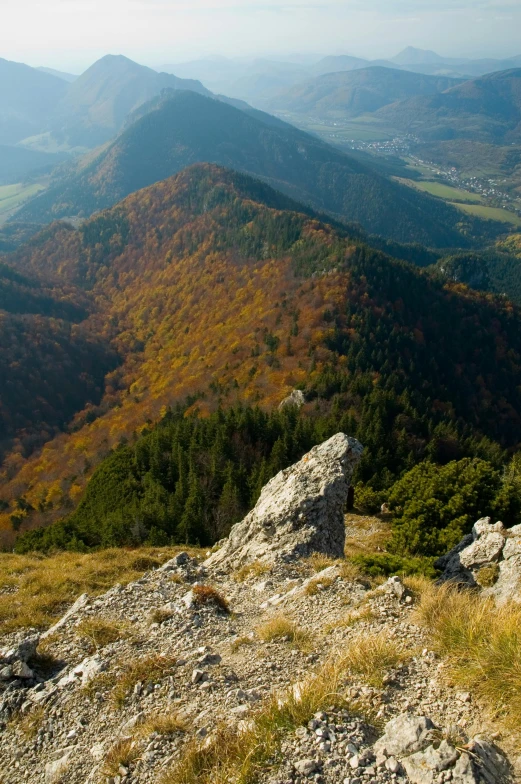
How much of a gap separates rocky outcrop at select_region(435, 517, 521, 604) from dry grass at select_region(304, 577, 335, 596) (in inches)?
251

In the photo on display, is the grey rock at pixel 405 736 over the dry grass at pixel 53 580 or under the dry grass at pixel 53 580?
over

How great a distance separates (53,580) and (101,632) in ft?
27.2

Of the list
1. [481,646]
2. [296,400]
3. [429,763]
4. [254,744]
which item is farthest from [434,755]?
[296,400]

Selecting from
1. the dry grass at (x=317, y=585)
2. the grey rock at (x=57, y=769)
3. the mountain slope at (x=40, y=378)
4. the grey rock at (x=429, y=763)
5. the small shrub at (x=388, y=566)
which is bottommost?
the mountain slope at (x=40, y=378)

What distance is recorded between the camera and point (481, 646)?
1234cm

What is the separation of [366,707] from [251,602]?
32.1ft

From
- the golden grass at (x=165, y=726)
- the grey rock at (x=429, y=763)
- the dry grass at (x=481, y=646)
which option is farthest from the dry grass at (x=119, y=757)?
the dry grass at (x=481, y=646)

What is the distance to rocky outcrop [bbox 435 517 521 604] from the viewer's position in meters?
19.6

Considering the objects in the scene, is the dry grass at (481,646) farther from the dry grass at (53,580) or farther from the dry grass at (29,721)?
Answer: the dry grass at (53,580)

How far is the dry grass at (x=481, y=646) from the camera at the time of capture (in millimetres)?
11039

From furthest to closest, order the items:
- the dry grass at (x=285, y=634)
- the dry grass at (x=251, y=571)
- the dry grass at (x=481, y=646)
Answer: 1. the dry grass at (x=251, y=571)
2. the dry grass at (x=285, y=634)
3. the dry grass at (x=481, y=646)

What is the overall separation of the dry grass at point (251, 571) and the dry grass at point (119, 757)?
1202 centimetres

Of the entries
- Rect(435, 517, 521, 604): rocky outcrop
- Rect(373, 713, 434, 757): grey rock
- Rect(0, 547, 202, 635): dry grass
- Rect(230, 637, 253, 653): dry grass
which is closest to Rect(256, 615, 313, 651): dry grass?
Rect(230, 637, 253, 653): dry grass

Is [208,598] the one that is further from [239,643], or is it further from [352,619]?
[352,619]
